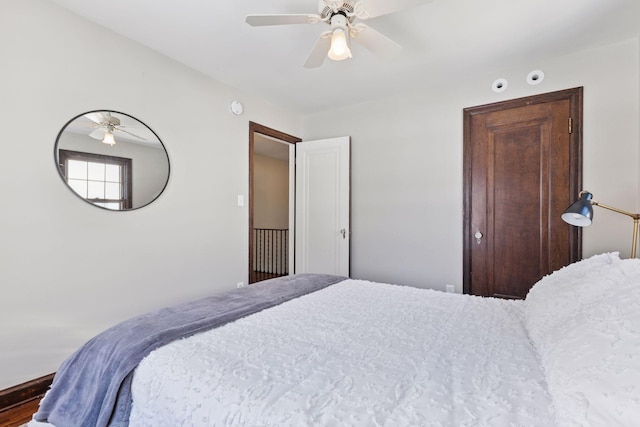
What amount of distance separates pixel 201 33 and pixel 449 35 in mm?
1887

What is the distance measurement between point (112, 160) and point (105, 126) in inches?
9.9

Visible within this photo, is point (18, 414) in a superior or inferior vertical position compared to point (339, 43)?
inferior

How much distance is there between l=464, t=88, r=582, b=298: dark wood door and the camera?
8.59 ft

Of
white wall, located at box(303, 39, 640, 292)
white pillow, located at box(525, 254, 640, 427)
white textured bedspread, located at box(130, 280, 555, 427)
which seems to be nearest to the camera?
white pillow, located at box(525, 254, 640, 427)

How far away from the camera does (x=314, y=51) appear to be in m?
2.02

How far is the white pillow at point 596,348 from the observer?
0.61 meters

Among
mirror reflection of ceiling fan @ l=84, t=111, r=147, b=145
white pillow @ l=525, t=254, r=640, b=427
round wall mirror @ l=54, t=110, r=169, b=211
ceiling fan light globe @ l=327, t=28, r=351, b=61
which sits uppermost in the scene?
ceiling fan light globe @ l=327, t=28, r=351, b=61

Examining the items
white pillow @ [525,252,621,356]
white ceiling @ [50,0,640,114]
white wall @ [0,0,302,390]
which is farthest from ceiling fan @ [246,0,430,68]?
white pillow @ [525,252,621,356]

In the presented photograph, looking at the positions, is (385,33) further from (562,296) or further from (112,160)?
(112,160)

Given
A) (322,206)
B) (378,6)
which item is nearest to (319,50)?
(378,6)

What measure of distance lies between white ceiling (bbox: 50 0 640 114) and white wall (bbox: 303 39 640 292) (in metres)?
0.19

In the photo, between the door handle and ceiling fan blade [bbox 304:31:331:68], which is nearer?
ceiling fan blade [bbox 304:31:331:68]

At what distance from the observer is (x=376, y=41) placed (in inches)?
76.2

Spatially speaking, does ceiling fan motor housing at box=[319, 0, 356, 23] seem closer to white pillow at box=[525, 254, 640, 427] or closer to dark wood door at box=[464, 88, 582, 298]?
white pillow at box=[525, 254, 640, 427]
